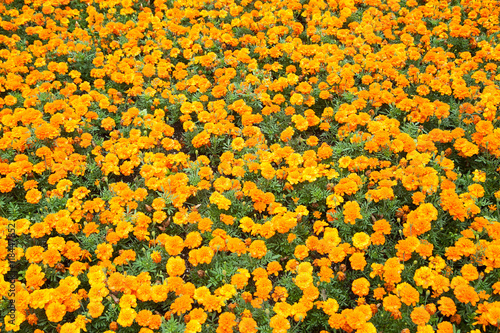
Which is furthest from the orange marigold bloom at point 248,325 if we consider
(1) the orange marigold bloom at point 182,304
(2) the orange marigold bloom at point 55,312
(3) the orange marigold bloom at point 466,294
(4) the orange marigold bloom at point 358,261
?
(3) the orange marigold bloom at point 466,294

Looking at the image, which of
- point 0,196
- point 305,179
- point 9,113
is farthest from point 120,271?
point 9,113

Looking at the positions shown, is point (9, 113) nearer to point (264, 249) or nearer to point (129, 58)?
point (129, 58)

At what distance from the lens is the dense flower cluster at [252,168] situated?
3.70 m

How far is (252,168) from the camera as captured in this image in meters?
4.79

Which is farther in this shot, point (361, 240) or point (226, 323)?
point (361, 240)

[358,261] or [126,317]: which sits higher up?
[358,261]

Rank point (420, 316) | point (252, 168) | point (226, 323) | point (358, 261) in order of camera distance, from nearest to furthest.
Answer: point (420, 316)
point (226, 323)
point (358, 261)
point (252, 168)

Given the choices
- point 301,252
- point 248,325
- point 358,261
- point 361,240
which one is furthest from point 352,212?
point 248,325

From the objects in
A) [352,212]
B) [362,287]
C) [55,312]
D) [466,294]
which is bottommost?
[55,312]

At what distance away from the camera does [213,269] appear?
13.4 feet

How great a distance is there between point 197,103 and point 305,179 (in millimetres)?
1852

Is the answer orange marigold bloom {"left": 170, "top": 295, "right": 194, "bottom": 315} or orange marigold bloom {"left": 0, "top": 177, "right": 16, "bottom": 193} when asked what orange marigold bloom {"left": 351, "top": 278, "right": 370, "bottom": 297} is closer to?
orange marigold bloom {"left": 170, "top": 295, "right": 194, "bottom": 315}

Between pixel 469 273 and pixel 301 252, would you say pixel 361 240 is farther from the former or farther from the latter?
pixel 469 273

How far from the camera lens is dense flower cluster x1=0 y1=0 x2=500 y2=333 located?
3697mm
